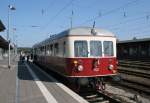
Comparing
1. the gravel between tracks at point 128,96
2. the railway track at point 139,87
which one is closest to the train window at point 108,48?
the gravel between tracks at point 128,96

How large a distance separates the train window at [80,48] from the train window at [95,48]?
11.3 inches

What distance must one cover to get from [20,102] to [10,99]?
26.5 inches

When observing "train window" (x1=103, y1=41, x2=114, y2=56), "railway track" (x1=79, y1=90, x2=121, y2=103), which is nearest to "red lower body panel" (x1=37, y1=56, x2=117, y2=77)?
"train window" (x1=103, y1=41, x2=114, y2=56)

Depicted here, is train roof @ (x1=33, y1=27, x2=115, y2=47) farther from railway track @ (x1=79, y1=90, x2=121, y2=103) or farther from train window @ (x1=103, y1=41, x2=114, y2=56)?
railway track @ (x1=79, y1=90, x2=121, y2=103)

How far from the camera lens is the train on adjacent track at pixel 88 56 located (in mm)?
14742

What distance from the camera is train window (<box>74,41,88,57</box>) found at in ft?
48.8

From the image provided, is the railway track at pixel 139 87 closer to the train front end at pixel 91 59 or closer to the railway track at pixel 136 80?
the railway track at pixel 136 80

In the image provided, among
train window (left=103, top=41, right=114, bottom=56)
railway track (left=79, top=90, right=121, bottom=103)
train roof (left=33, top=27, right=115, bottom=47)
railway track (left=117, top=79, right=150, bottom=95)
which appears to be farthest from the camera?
train window (left=103, top=41, right=114, bottom=56)

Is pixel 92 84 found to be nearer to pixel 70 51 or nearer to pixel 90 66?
pixel 90 66

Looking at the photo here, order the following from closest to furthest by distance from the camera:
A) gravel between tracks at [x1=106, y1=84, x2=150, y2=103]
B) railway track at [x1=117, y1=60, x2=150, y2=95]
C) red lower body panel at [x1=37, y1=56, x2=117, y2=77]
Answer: gravel between tracks at [x1=106, y1=84, x2=150, y2=103], red lower body panel at [x1=37, y1=56, x2=117, y2=77], railway track at [x1=117, y1=60, x2=150, y2=95]

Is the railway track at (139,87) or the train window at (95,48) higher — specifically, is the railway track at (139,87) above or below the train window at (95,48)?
below

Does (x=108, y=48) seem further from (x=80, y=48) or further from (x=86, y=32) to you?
(x=80, y=48)

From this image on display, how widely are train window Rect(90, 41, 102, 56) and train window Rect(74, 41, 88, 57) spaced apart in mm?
288

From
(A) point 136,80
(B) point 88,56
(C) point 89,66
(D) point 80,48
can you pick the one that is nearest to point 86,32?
(D) point 80,48
